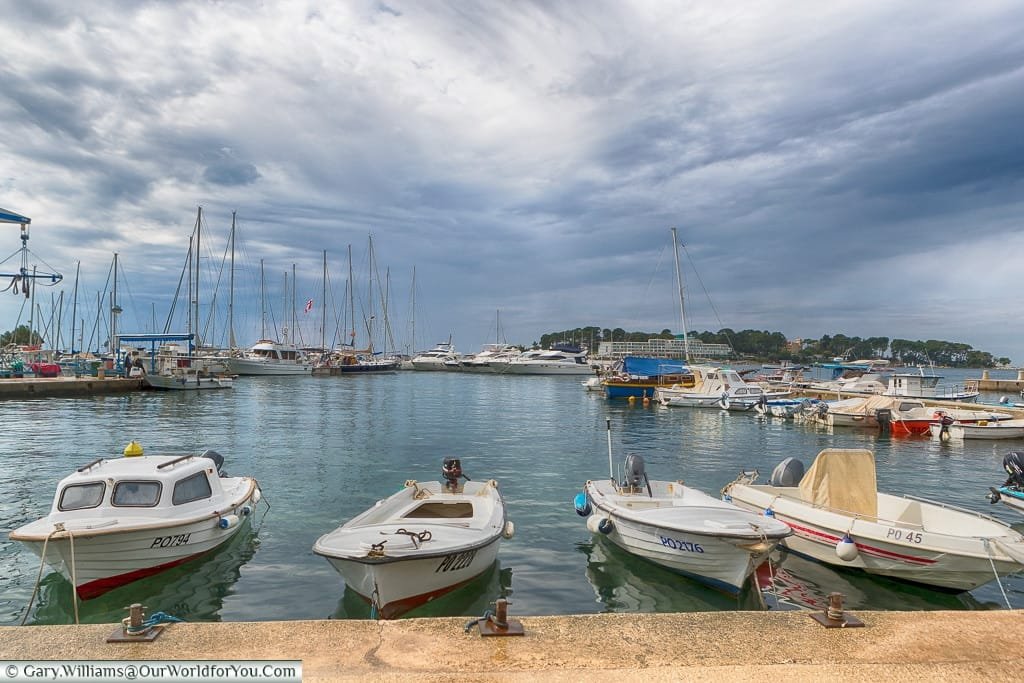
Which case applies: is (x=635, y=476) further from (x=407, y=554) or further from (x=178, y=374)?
(x=178, y=374)

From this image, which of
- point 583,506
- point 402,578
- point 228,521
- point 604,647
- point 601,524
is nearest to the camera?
point 604,647

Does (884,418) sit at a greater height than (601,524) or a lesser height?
lesser

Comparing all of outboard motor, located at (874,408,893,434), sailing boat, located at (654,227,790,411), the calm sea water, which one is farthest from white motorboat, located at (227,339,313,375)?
outboard motor, located at (874,408,893,434)

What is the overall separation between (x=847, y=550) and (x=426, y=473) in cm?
1441

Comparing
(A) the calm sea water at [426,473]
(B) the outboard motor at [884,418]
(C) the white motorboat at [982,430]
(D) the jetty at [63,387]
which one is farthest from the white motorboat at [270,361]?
(C) the white motorboat at [982,430]

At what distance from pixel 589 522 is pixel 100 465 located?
31.9 feet

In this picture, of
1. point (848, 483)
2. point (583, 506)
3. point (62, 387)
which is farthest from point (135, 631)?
point (62, 387)

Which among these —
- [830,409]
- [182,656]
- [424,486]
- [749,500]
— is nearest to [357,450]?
[424,486]

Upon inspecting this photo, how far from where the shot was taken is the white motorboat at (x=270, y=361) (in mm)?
84938

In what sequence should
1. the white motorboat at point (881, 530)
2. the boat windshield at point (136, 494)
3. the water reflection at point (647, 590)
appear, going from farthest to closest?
the boat windshield at point (136, 494)
the water reflection at point (647, 590)
the white motorboat at point (881, 530)

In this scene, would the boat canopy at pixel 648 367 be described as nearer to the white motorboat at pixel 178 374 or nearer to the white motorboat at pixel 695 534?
the white motorboat at pixel 178 374

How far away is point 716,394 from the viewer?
49.6m

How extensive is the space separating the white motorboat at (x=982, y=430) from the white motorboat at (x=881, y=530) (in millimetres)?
23970

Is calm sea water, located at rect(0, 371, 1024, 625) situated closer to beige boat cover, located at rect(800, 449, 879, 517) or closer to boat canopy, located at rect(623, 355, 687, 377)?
beige boat cover, located at rect(800, 449, 879, 517)
